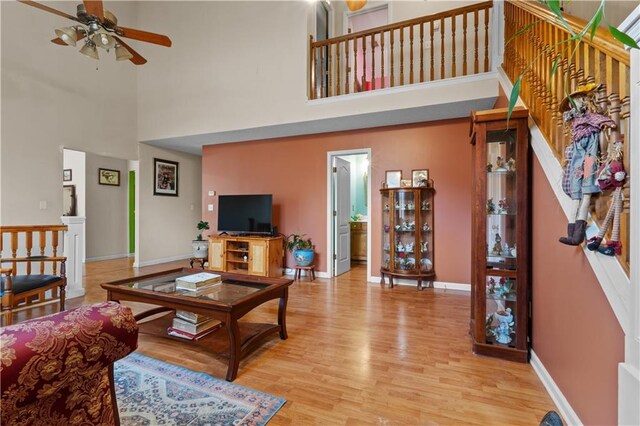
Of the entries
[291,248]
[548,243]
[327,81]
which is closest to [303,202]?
[291,248]

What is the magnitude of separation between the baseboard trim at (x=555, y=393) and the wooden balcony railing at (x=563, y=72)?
3.02ft

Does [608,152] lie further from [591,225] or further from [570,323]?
[570,323]

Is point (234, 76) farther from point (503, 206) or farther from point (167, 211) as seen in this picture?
point (503, 206)

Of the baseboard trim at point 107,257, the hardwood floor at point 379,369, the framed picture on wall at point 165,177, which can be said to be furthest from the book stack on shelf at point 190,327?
the baseboard trim at point 107,257

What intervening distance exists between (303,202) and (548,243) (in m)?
3.72

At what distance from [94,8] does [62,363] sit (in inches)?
115

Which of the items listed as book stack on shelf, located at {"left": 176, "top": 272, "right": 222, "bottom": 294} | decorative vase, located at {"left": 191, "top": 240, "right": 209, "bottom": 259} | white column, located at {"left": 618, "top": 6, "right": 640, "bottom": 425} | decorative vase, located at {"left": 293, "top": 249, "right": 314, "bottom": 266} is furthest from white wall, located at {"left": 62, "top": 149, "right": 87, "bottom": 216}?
white column, located at {"left": 618, "top": 6, "right": 640, "bottom": 425}

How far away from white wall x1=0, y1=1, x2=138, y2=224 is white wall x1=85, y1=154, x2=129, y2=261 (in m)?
1.72

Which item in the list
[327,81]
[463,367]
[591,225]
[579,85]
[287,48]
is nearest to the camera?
[591,225]

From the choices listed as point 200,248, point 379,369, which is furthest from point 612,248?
point 200,248

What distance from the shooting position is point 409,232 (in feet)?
14.3

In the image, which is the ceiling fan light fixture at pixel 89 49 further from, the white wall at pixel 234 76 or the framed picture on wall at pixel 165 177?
the framed picture on wall at pixel 165 177

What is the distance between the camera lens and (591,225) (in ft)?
4.56

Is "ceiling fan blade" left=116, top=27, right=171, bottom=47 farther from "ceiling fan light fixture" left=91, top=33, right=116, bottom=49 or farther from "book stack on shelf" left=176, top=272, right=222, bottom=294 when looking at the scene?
"book stack on shelf" left=176, top=272, right=222, bottom=294
